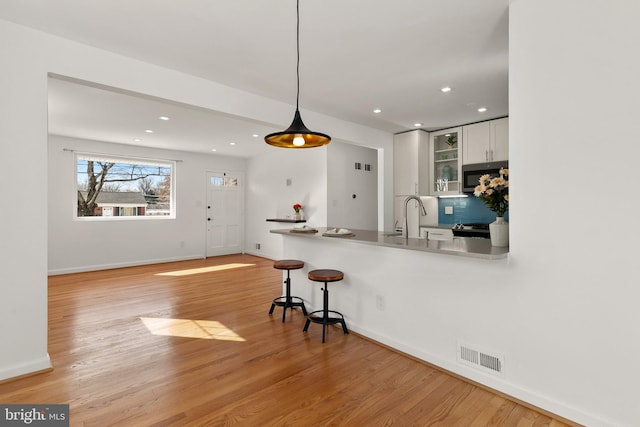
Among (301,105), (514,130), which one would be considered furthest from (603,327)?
(301,105)

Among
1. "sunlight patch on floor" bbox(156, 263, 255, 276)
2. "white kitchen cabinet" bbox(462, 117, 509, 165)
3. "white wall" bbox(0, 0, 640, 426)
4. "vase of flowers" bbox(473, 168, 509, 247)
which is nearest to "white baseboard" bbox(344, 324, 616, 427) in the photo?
"white wall" bbox(0, 0, 640, 426)

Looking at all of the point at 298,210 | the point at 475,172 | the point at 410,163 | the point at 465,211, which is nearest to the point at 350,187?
the point at 298,210

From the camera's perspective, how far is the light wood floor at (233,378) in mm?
1903

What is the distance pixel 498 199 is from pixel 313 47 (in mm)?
1918

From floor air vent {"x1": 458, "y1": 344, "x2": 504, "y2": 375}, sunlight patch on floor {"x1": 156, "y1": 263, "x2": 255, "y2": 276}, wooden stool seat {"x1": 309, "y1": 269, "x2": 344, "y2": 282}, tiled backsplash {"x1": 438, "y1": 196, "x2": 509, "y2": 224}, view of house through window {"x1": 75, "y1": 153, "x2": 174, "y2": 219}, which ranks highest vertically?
view of house through window {"x1": 75, "y1": 153, "x2": 174, "y2": 219}

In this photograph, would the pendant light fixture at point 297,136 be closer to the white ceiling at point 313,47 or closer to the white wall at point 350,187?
the white ceiling at point 313,47

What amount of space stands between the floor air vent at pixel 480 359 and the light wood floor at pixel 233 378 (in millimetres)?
153

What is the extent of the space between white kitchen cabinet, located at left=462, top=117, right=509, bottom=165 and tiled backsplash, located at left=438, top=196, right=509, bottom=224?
78cm

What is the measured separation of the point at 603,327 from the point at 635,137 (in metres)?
1.02

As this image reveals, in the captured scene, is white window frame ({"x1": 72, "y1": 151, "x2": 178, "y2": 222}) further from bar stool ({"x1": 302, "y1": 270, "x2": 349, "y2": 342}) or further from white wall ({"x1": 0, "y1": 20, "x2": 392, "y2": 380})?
bar stool ({"x1": 302, "y1": 270, "x2": 349, "y2": 342})

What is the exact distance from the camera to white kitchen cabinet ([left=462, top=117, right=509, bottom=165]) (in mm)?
4477

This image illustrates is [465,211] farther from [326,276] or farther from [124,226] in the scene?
[124,226]

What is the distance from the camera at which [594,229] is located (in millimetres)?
1757

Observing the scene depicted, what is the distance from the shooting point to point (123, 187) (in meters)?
6.79
